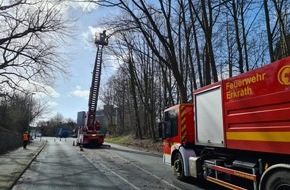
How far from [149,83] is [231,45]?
16.1 meters

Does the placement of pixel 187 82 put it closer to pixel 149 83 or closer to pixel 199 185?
pixel 149 83

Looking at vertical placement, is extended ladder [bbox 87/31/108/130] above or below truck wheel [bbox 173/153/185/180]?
above

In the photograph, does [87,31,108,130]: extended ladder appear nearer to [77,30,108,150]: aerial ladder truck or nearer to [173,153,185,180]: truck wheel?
[77,30,108,150]: aerial ladder truck

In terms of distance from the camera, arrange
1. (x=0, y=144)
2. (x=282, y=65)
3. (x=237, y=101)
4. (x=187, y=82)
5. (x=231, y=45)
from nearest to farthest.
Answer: (x=282, y=65) < (x=237, y=101) < (x=0, y=144) < (x=231, y=45) < (x=187, y=82)

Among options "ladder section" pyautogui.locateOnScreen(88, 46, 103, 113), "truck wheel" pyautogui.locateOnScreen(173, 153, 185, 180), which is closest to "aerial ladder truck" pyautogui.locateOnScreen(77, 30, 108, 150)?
"ladder section" pyautogui.locateOnScreen(88, 46, 103, 113)

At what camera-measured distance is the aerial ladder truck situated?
123ft

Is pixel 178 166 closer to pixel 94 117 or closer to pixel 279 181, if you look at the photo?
pixel 279 181

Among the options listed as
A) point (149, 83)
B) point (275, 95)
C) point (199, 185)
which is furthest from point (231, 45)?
point (275, 95)

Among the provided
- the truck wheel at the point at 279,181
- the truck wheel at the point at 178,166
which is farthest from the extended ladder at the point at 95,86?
the truck wheel at the point at 279,181

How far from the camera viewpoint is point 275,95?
8250 mm

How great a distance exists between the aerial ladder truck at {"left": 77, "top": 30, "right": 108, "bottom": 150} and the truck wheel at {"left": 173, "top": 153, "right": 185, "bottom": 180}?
78.1ft

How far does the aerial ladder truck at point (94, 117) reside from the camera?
37406 millimetres

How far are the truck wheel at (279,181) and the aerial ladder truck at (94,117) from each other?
98.8 ft

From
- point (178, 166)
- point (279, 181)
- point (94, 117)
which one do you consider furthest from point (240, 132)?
point (94, 117)
